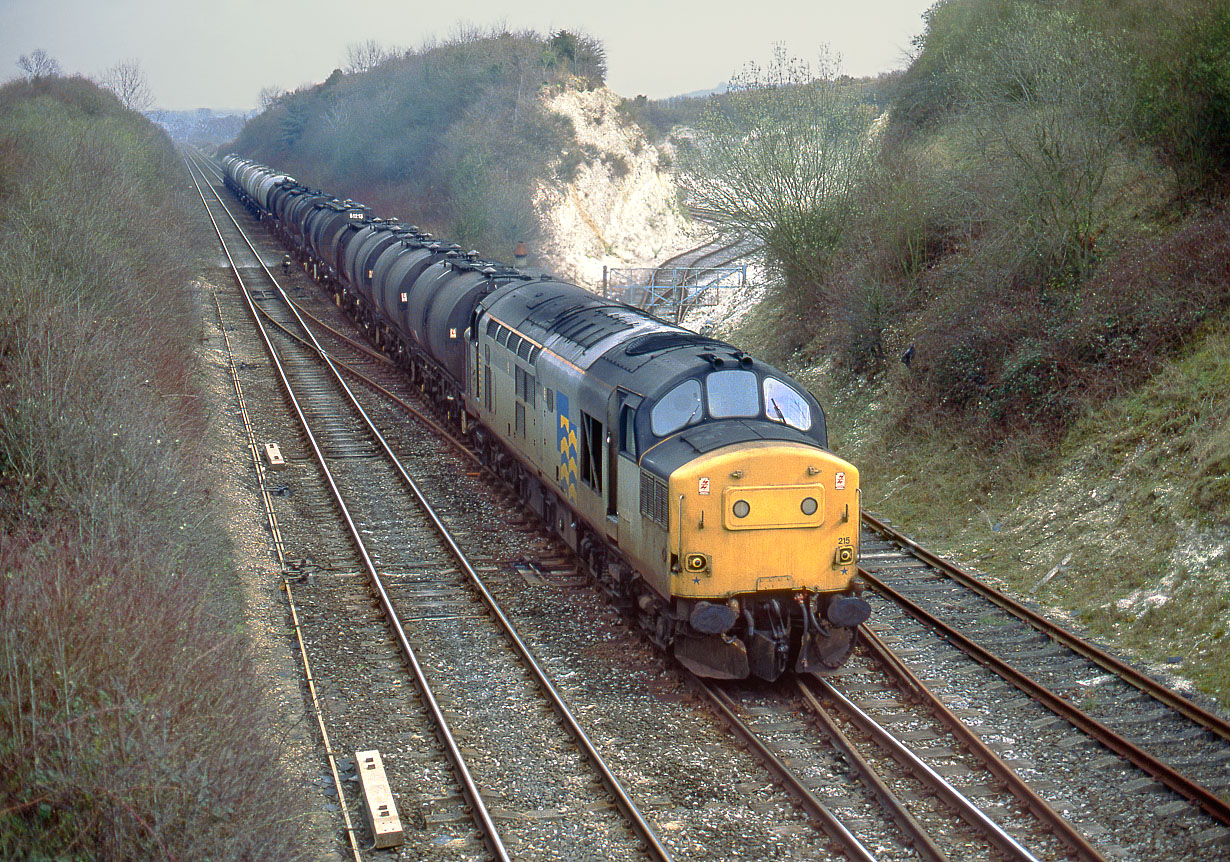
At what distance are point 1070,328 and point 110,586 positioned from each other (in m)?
16.8

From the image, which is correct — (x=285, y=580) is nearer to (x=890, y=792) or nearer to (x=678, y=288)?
(x=890, y=792)

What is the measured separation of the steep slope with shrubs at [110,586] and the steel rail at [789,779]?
462 centimetres

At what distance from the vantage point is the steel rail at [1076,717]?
10.1 m

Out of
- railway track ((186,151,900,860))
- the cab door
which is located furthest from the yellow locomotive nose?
railway track ((186,151,900,860))

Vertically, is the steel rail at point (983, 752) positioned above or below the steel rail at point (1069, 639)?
below

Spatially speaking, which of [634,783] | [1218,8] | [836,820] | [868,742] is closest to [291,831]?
[634,783]

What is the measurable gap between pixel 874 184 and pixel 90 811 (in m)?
24.6

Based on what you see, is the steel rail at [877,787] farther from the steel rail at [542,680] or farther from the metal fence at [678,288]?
the metal fence at [678,288]

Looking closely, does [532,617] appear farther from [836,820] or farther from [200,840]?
[200,840]

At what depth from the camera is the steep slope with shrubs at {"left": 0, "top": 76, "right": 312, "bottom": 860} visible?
777 centimetres

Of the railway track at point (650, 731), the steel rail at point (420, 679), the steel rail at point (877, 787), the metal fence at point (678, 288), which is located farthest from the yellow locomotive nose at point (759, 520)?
the metal fence at point (678, 288)

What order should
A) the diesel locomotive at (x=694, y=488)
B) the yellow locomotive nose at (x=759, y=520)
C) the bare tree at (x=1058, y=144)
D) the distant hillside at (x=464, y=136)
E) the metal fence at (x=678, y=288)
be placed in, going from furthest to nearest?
the distant hillside at (x=464, y=136) < the metal fence at (x=678, y=288) < the bare tree at (x=1058, y=144) < the diesel locomotive at (x=694, y=488) < the yellow locomotive nose at (x=759, y=520)

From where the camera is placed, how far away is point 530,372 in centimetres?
1795

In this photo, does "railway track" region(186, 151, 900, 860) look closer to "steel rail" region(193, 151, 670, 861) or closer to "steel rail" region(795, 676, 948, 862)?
"steel rail" region(193, 151, 670, 861)
